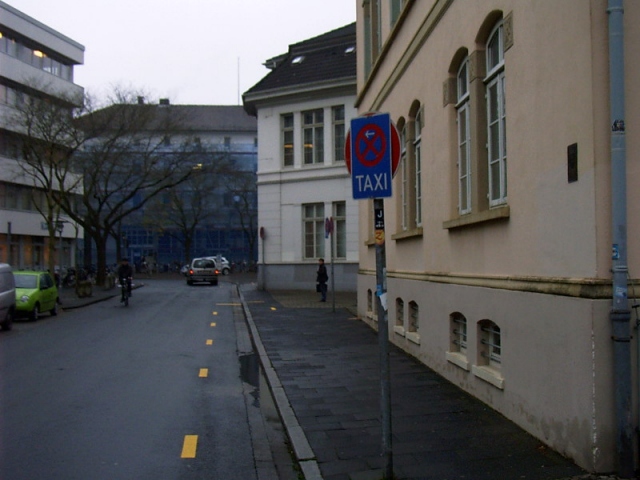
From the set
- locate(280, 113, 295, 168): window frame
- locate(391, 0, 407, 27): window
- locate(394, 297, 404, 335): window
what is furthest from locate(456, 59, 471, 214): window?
locate(280, 113, 295, 168): window frame

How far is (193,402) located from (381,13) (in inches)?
408

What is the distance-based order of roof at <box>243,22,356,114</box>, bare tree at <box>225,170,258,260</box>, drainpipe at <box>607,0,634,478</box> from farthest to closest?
bare tree at <box>225,170,258,260</box> < roof at <box>243,22,356,114</box> < drainpipe at <box>607,0,634,478</box>

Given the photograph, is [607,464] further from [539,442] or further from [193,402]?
[193,402]

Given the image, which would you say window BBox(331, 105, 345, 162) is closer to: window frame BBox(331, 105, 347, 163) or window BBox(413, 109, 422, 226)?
window frame BBox(331, 105, 347, 163)

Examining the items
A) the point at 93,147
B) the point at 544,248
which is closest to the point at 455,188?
the point at 544,248

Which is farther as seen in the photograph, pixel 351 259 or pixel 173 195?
pixel 173 195

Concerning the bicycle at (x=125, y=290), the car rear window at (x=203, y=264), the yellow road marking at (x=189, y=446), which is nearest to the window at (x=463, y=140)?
the yellow road marking at (x=189, y=446)

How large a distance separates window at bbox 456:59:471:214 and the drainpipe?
3.79 meters

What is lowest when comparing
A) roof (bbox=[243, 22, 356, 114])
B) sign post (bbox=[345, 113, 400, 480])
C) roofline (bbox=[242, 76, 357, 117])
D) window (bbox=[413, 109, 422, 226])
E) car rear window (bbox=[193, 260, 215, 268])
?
car rear window (bbox=[193, 260, 215, 268])

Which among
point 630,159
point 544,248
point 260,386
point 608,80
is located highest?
point 608,80

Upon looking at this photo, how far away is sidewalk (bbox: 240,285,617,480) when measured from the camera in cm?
590

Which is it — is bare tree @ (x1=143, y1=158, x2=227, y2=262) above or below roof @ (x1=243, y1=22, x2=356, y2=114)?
below

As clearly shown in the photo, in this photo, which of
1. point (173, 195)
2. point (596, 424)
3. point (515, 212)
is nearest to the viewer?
point (596, 424)

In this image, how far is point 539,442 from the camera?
6535mm
